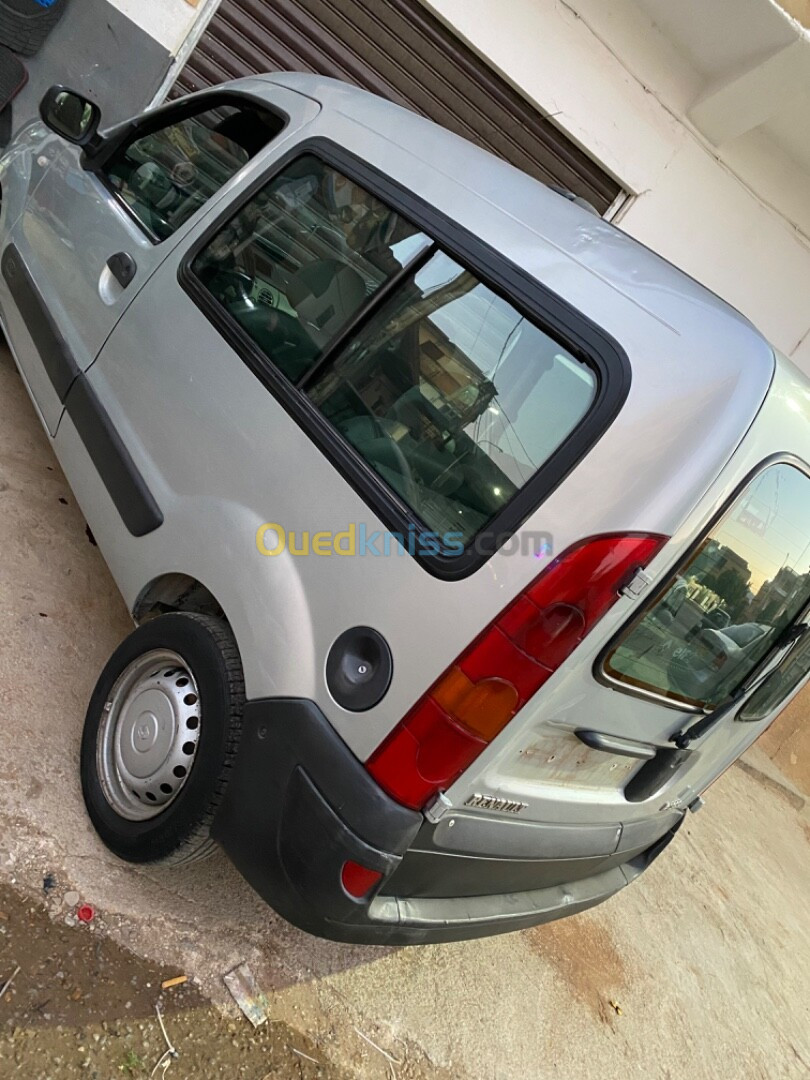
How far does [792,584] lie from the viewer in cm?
201

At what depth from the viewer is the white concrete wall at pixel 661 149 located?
5.35 metres

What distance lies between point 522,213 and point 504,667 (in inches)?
47.6

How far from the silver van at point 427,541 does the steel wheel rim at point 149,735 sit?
0.04ft

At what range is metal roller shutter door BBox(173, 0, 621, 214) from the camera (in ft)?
17.5

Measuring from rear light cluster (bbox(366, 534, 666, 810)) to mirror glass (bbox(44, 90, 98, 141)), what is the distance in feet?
9.32

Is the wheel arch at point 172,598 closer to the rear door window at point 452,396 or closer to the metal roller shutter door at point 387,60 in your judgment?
the rear door window at point 452,396

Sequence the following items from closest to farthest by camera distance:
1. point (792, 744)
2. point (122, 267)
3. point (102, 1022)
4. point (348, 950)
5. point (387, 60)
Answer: point (102, 1022) < point (348, 950) < point (122, 267) < point (387, 60) < point (792, 744)

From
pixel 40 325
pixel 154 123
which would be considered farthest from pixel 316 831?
pixel 154 123

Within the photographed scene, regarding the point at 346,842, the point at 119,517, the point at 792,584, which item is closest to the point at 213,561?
the point at 119,517

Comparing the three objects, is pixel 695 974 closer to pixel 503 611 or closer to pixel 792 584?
pixel 792 584

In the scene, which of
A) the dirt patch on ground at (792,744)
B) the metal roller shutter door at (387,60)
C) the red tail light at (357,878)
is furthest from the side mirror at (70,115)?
the dirt patch on ground at (792,744)

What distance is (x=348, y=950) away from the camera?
239 centimetres

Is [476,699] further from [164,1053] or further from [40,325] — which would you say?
[40,325]

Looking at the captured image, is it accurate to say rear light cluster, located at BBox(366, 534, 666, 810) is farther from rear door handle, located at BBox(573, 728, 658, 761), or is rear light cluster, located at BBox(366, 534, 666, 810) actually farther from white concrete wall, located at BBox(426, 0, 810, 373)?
white concrete wall, located at BBox(426, 0, 810, 373)
